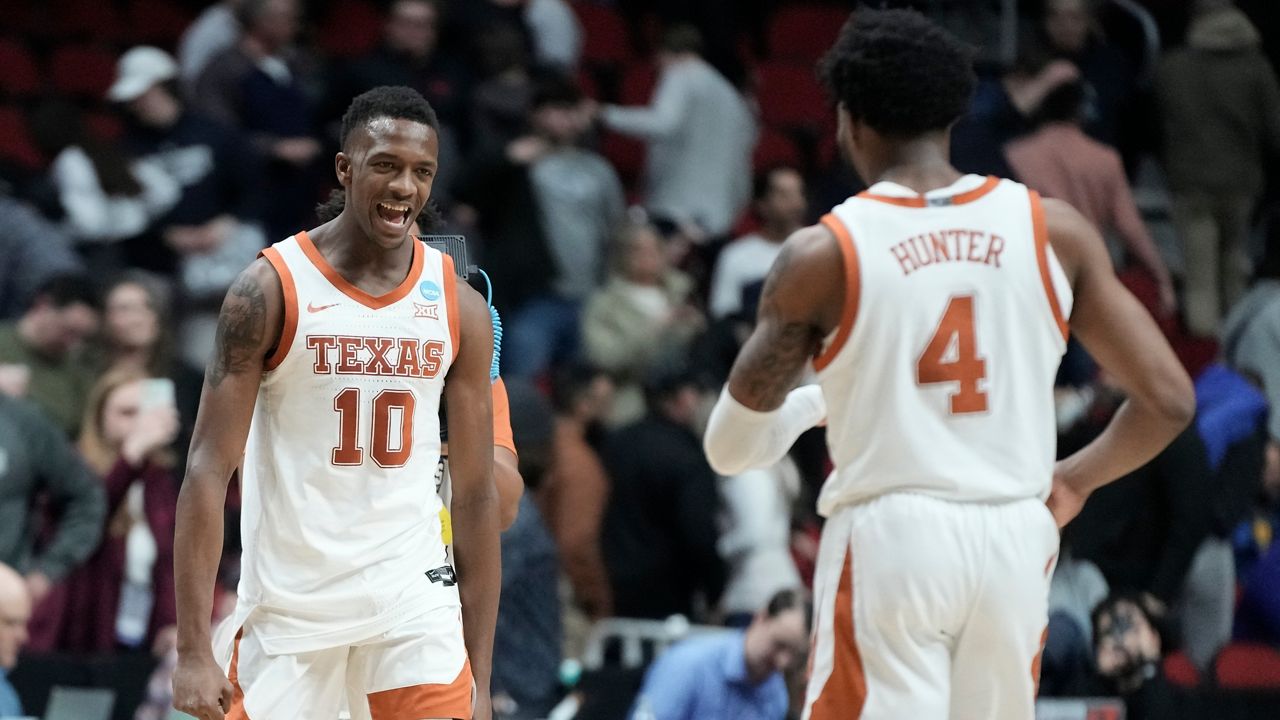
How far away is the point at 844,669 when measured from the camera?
14.0ft

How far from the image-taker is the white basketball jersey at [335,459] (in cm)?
459

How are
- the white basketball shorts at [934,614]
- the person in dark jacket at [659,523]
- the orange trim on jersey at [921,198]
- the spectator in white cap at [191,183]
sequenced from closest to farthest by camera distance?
the white basketball shorts at [934,614]
the orange trim on jersey at [921,198]
the person in dark jacket at [659,523]
the spectator in white cap at [191,183]

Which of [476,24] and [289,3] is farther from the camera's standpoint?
[476,24]

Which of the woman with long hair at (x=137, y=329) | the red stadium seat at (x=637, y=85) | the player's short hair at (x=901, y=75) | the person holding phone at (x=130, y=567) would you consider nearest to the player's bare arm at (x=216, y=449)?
the player's short hair at (x=901, y=75)

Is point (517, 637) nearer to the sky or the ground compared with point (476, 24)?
nearer to the ground

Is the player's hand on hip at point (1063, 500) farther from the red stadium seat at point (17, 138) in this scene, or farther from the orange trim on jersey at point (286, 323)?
the red stadium seat at point (17, 138)

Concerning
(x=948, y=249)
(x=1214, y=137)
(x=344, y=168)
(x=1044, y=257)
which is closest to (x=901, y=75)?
(x=948, y=249)

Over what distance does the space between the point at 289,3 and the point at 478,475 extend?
631 cm

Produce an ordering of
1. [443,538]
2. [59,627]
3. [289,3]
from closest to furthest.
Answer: [443,538], [59,627], [289,3]

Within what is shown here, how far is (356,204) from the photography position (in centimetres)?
469

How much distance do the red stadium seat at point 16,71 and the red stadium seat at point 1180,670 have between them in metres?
7.81

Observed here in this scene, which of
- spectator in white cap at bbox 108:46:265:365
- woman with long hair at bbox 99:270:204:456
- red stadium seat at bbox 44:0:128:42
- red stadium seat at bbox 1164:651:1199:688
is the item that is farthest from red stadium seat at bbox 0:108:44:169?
red stadium seat at bbox 1164:651:1199:688

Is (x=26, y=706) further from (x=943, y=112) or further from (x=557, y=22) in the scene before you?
(x=557, y=22)

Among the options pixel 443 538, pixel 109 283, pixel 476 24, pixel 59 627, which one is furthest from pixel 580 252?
pixel 443 538
